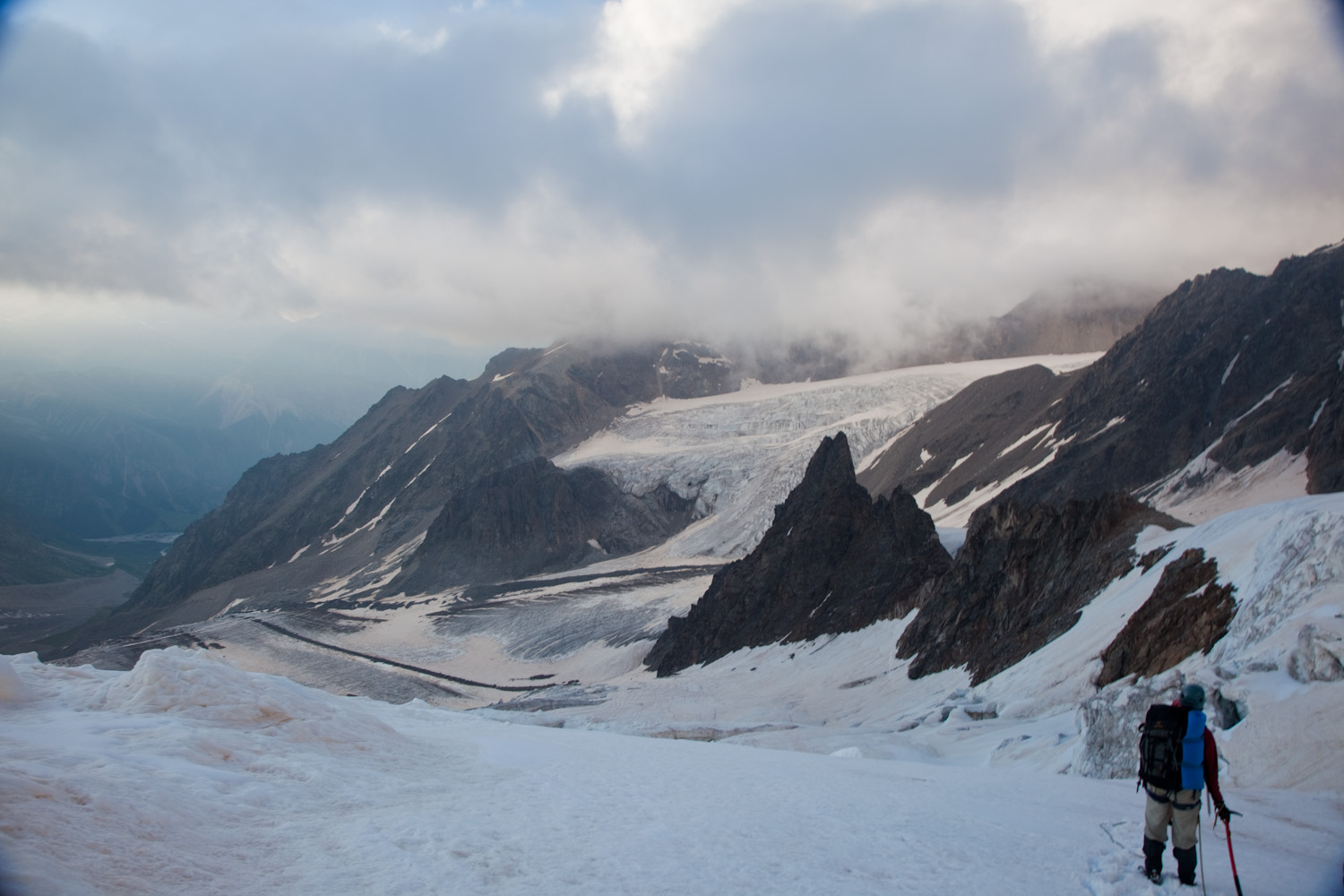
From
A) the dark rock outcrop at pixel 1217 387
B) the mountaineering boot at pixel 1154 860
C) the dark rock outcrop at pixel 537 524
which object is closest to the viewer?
the mountaineering boot at pixel 1154 860

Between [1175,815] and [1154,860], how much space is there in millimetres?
434

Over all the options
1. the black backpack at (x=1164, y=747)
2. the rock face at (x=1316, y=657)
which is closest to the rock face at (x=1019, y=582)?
the rock face at (x=1316, y=657)

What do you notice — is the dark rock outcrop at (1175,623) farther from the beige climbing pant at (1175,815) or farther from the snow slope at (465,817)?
the beige climbing pant at (1175,815)

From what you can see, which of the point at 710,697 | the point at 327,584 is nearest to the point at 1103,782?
the point at 710,697

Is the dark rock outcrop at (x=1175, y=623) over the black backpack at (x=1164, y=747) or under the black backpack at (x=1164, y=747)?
under

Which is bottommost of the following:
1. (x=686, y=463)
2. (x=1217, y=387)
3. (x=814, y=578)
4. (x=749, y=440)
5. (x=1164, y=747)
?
(x=814, y=578)

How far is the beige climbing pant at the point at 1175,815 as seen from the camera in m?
7.19

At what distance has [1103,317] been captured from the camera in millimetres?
183375

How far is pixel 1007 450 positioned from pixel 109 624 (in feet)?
423

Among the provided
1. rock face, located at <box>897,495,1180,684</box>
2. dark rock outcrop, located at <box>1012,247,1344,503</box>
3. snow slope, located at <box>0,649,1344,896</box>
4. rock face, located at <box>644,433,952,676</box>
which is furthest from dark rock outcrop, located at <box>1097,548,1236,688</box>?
dark rock outcrop, located at <box>1012,247,1344,503</box>

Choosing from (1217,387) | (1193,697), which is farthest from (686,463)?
(1193,697)

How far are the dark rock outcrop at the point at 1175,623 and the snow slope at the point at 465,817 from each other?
4951 mm

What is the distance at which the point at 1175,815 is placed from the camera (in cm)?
731

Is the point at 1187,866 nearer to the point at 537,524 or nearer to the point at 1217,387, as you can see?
the point at 1217,387
